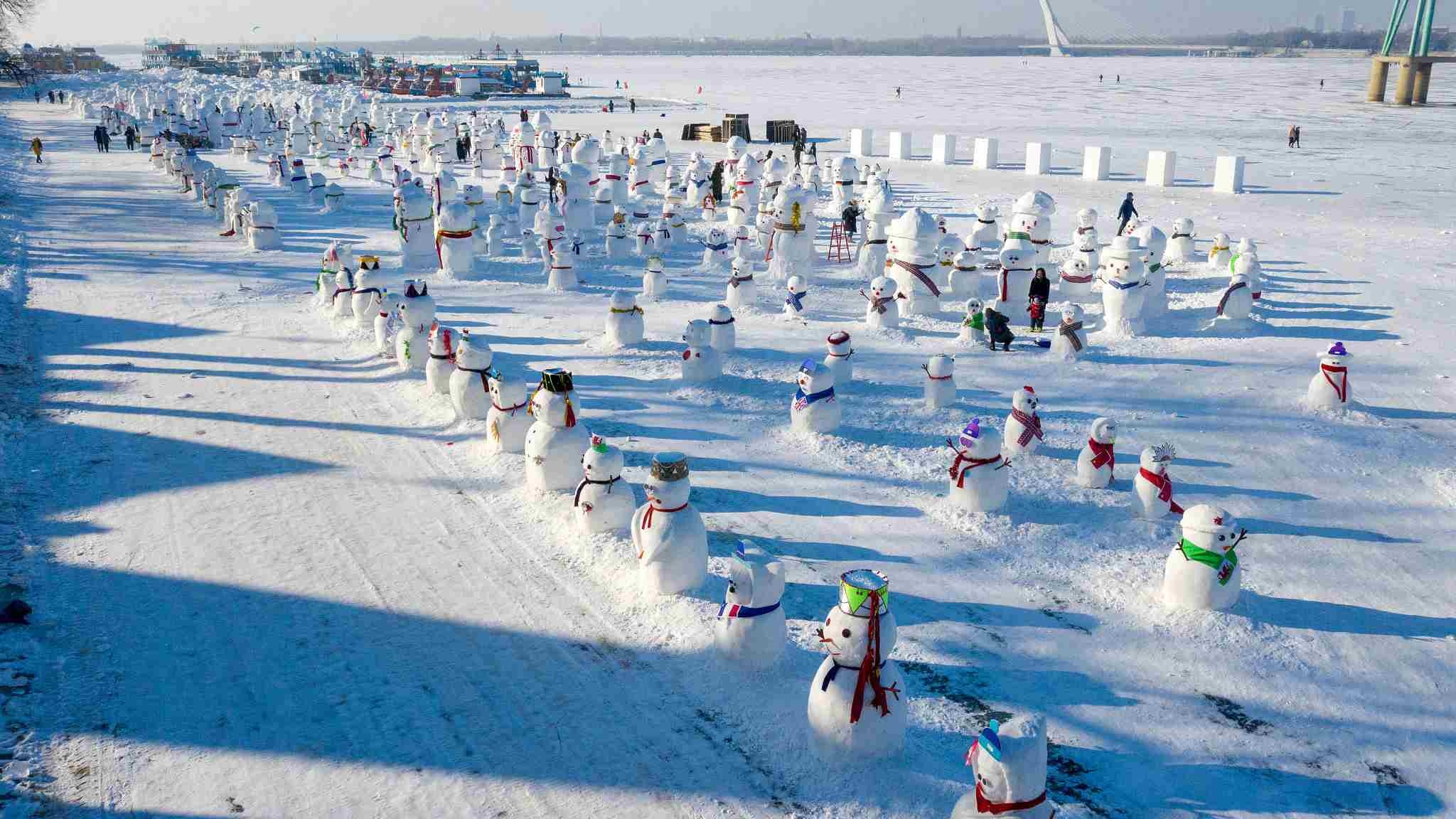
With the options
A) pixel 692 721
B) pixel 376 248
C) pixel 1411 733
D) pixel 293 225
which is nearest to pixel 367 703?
pixel 692 721

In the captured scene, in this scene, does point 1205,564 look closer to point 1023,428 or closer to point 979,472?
point 979,472

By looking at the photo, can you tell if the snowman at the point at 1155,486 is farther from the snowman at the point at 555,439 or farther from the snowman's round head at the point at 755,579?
the snowman at the point at 555,439

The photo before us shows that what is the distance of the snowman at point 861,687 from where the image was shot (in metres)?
4.58

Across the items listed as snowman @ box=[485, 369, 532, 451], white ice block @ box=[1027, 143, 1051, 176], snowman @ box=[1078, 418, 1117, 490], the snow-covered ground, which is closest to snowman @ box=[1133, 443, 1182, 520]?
the snow-covered ground

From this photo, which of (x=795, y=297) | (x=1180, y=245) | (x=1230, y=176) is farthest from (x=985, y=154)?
(x=795, y=297)

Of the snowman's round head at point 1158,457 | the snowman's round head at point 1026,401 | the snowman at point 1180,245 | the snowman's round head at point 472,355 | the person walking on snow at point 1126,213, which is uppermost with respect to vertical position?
the person walking on snow at point 1126,213

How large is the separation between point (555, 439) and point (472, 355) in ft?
5.64

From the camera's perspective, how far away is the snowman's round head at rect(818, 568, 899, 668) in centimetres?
461

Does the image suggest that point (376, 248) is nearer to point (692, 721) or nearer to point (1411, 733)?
point (692, 721)

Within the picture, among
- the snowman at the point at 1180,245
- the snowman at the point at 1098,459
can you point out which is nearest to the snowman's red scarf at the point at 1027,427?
the snowman at the point at 1098,459

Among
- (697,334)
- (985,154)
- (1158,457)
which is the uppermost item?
(985,154)

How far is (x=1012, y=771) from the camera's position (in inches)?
150

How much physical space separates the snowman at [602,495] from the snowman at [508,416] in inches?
55.7

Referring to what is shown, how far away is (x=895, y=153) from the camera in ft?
94.5
